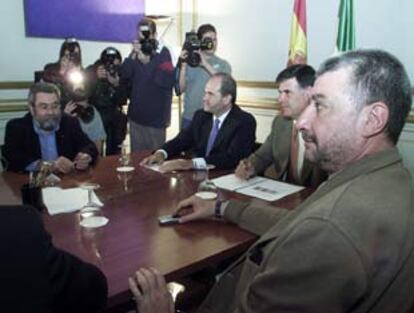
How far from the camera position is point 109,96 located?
3834 millimetres

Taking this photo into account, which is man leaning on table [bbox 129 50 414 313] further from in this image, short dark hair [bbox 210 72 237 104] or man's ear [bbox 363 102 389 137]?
short dark hair [bbox 210 72 237 104]

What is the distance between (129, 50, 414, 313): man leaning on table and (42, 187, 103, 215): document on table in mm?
649

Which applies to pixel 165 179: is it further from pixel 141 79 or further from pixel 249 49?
pixel 249 49

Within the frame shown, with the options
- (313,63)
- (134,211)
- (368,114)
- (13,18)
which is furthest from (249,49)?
(368,114)

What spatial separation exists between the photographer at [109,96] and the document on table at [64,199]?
192cm

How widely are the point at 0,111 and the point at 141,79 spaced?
132 cm

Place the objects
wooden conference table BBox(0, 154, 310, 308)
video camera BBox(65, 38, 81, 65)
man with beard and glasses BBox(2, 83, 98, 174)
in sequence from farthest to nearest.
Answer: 1. video camera BBox(65, 38, 81, 65)
2. man with beard and glasses BBox(2, 83, 98, 174)
3. wooden conference table BBox(0, 154, 310, 308)

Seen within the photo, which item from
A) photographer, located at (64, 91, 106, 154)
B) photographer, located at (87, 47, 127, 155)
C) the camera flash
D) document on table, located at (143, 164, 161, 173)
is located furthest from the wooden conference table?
photographer, located at (87, 47, 127, 155)

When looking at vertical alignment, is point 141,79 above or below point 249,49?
below

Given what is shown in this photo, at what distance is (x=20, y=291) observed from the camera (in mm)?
735

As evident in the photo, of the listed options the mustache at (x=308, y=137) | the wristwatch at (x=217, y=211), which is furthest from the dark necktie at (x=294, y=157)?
the mustache at (x=308, y=137)

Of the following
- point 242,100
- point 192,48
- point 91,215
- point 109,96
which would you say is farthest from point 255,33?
point 91,215

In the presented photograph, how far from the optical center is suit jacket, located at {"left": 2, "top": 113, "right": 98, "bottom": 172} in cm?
236

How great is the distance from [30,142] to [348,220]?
2108 mm
